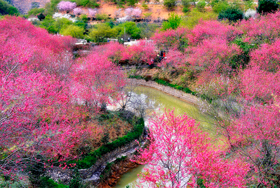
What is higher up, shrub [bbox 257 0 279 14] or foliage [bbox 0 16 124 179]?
shrub [bbox 257 0 279 14]

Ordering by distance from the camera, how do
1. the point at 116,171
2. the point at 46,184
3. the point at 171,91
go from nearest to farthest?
the point at 46,184
the point at 116,171
the point at 171,91

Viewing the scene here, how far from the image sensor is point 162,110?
21.3 m

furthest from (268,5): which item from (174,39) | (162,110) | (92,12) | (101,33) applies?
(92,12)

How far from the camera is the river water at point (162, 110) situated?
12.4 metres

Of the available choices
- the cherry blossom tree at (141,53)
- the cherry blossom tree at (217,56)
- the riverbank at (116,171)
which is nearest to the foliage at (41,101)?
the riverbank at (116,171)

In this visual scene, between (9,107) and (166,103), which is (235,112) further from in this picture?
(9,107)

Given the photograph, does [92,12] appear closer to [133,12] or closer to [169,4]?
[133,12]

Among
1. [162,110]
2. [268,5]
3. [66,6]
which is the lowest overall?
[162,110]

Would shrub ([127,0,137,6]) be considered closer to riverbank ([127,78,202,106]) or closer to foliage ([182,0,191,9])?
foliage ([182,0,191,9])

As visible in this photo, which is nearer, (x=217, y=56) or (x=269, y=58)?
(x=269, y=58)

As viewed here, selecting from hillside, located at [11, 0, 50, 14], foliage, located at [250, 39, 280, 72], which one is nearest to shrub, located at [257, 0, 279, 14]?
foliage, located at [250, 39, 280, 72]

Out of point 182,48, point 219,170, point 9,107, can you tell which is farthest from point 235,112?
point 182,48

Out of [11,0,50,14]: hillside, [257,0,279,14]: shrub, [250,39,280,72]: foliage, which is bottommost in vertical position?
[250,39,280,72]: foliage

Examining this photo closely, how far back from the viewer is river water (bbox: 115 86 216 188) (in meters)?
12.4
